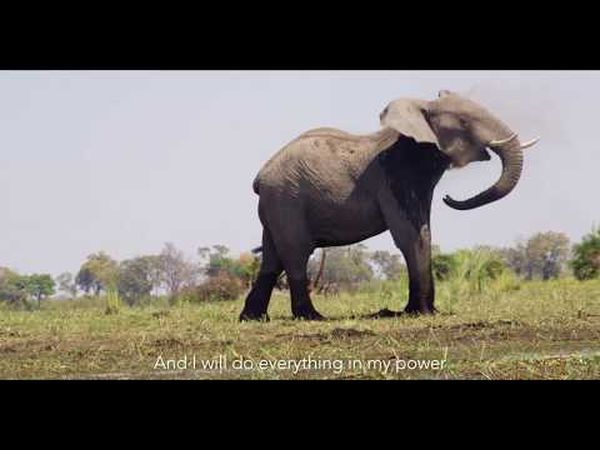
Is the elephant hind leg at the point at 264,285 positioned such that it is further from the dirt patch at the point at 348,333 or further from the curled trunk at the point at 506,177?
the curled trunk at the point at 506,177

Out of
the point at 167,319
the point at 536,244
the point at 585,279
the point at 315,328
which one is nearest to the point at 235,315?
the point at 167,319

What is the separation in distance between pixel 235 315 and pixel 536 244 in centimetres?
531

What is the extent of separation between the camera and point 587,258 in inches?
626

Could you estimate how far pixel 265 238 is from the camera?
1098 cm

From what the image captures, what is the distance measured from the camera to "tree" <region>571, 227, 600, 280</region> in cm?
1553

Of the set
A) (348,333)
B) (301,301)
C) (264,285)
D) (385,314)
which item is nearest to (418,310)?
(385,314)

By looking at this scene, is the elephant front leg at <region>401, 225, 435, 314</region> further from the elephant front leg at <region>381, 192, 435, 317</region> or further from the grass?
the grass

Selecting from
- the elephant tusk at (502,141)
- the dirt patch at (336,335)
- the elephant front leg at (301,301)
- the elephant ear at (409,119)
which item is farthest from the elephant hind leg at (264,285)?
the elephant tusk at (502,141)

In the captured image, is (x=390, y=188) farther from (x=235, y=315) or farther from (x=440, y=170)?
(x=235, y=315)

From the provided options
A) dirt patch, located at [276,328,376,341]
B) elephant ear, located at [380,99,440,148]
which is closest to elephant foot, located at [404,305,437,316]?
dirt patch, located at [276,328,376,341]

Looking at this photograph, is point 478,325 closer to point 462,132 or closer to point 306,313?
point 306,313

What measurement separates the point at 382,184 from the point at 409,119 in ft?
2.40

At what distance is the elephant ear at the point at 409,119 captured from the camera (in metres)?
10.3

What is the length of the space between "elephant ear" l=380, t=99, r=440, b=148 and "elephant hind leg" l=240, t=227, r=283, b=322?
6.01 feet
